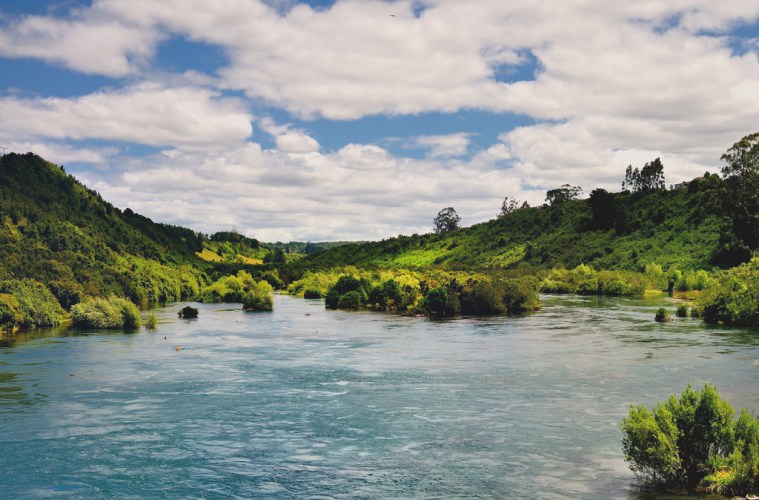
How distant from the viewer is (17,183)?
146500mm

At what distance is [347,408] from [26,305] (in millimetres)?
48202

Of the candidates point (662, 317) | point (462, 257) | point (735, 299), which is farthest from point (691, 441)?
point (462, 257)

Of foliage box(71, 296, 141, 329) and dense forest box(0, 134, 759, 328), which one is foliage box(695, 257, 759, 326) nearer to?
dense forest box(0, 134, 759, 328)

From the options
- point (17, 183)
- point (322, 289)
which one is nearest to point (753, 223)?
point (322, 289)

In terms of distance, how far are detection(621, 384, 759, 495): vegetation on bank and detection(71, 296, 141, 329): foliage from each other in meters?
58.1

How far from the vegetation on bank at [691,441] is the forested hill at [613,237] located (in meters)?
95.7

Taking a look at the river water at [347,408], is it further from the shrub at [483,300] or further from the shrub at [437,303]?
the shrub at [483,300]

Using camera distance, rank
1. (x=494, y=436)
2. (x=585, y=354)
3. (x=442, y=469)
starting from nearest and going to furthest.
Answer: (x=442, y=469) < (x=494, y=436) < (x=585, y=354)

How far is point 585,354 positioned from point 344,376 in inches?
655

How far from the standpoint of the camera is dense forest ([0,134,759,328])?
76562mm

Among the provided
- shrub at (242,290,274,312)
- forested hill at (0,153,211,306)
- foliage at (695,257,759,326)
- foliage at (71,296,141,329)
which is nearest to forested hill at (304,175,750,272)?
foliage at (695,257,759,326)

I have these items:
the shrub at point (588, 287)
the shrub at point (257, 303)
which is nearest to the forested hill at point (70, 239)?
the shrub at point (257, 303)

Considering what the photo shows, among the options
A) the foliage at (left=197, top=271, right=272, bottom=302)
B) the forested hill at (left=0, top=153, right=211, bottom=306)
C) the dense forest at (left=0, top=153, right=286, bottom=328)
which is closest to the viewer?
the dense forest at (left=0, top=153, right=286, bottom=328)

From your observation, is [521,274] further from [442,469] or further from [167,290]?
[442,469]
